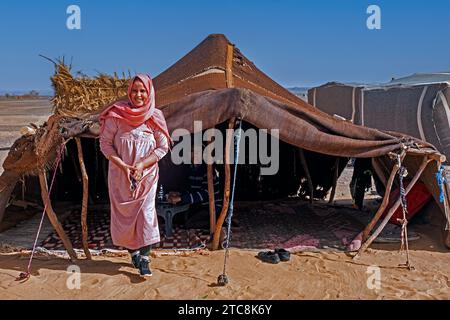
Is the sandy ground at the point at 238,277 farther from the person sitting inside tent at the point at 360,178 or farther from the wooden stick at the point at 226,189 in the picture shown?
the person sitting inside tent at the point at 360,178

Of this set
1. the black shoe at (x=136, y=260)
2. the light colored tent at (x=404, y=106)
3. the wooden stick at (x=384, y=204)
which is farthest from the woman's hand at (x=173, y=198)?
the light colored tent at (x=404, y=106)

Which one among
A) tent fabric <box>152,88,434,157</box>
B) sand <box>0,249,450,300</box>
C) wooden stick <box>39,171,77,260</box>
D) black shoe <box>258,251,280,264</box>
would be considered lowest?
sand <box>0,249,450,300</box>

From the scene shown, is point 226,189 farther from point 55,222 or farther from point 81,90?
point 81,90

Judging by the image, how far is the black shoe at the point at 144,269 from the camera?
444 cm

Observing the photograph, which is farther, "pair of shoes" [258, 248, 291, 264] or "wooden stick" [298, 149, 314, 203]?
"wooden stick" [298, 149, 314, 203]

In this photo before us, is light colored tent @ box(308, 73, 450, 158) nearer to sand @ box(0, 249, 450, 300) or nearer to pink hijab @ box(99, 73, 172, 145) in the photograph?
sand @ box(0, 249, 450, 300)

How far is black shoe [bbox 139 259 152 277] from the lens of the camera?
175 inches

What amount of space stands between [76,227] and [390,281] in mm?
4149

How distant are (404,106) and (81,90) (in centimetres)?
742

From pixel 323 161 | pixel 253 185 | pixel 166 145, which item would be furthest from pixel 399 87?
pixel 166 145

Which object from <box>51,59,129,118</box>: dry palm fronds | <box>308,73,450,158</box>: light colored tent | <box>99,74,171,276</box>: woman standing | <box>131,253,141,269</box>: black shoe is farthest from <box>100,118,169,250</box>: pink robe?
<box>308,73,450,158</box>: light colored tent

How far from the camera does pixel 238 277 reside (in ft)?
14.9

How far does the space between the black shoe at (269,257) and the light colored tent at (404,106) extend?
23.5 feet

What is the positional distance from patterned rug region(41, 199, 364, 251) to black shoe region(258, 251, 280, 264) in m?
0.45
